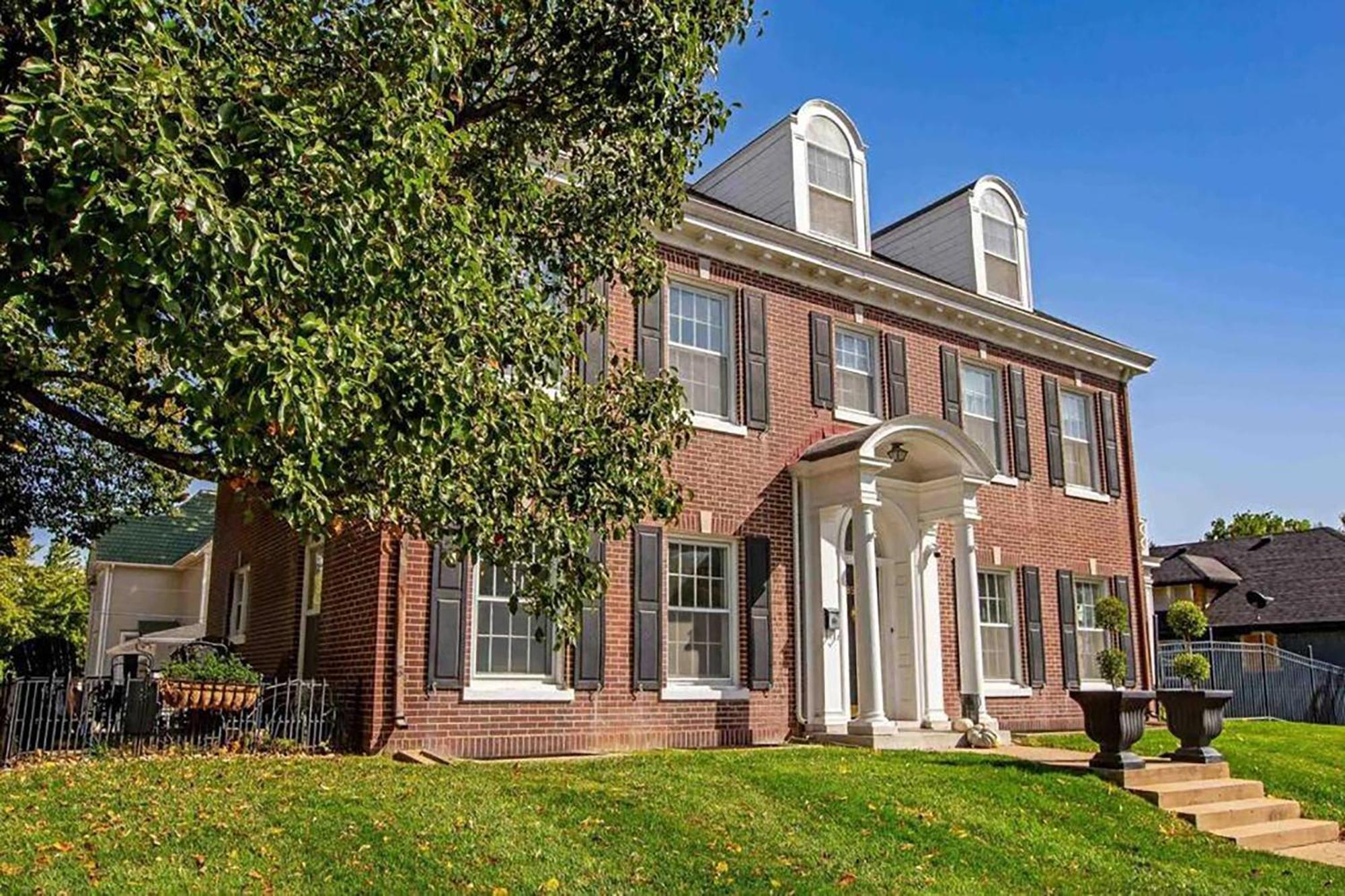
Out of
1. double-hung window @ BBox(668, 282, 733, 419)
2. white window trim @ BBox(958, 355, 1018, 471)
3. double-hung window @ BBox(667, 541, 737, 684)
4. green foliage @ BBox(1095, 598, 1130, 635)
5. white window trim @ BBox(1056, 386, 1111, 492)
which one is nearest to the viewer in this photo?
double-hung window @ BBox(667, 541, 737, 684)

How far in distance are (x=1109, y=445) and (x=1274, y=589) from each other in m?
15.1

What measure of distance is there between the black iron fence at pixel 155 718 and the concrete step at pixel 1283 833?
8.78m

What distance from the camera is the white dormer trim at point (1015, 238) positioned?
60.9 feet

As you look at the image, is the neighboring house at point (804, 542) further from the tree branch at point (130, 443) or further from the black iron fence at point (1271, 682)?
the black iron fence at point (1271, 682)

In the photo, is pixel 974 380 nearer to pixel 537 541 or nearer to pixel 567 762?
pixel 567 762

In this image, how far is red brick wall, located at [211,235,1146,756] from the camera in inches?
446

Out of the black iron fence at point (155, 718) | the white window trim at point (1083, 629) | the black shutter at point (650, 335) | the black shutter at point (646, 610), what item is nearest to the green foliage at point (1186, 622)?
the white window trim at point (1083, 629)

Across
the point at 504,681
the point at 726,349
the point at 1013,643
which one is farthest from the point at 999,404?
the point at 504,681

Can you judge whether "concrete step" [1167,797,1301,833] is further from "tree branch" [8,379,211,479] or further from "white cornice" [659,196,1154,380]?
"tree branch" [8,379,211,479]

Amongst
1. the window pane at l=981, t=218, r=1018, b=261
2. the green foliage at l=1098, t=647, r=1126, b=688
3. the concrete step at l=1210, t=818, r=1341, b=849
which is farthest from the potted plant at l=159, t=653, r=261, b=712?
the window pane at l=981, t=218, r=1018, b=261

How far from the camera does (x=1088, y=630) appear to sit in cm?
1839

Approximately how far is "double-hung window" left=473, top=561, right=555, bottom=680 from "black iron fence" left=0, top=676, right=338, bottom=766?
1672mm

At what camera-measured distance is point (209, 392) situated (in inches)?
194

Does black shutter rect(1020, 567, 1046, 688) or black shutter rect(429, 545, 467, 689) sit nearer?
black shutter rect(429, 545, 467, 689)
